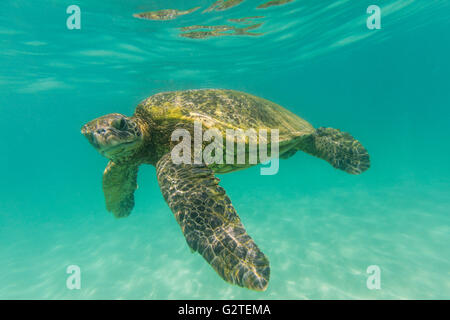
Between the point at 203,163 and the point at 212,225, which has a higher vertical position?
the point at 203,163

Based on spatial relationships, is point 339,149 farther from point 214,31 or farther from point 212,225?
point 214,31

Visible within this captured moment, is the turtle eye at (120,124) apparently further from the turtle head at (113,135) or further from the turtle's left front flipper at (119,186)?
the turtle's left front flipper at (119,186)

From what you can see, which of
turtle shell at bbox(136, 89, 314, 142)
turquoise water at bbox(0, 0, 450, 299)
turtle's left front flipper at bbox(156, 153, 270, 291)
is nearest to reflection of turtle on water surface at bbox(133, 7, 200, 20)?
turquoise water at bbox(0, 0, 450, 299)

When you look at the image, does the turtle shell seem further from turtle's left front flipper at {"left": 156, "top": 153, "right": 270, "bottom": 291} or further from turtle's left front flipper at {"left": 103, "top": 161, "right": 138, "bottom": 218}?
turtle's left front flipper at {"left": 103, "top": 161, "right": 138, "bottom": 218}

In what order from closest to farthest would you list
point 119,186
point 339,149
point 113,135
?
point 113,135 < point 119,186 < point 339,149

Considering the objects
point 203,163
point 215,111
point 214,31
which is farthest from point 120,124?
point 214,31

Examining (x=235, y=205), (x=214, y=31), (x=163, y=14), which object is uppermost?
(x=214, y=31)

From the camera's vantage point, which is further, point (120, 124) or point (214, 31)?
point (214, 31)
